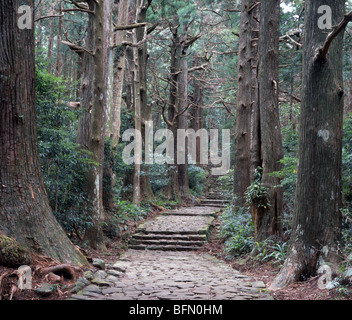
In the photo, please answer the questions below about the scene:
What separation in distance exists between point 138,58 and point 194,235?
31.1ft

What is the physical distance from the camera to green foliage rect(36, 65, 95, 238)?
7941 mm

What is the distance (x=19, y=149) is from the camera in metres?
5.68

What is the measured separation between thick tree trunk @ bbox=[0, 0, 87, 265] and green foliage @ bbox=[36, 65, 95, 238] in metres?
1.80

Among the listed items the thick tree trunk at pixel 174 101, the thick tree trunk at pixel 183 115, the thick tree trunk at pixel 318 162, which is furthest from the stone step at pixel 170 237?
the thick tree trunk at pixel 183 115

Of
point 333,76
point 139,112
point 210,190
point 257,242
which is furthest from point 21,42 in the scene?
point 210,190

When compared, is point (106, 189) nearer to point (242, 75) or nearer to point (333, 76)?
point (242, 75)

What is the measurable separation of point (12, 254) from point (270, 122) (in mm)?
6232

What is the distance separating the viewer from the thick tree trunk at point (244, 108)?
13805mm

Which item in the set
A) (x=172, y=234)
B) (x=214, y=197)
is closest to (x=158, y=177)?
(x=214, y=197)

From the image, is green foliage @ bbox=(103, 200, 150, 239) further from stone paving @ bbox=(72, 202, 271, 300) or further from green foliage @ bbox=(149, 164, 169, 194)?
green foliage @ bbox=(149, 164, 169, 194)

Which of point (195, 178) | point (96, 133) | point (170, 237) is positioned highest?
point (96, 133)

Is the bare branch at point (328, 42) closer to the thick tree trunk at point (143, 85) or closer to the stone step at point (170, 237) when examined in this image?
the stone step at point (170, 237)

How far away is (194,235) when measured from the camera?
12.3 metres

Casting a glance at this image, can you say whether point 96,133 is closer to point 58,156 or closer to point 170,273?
point 58,156
